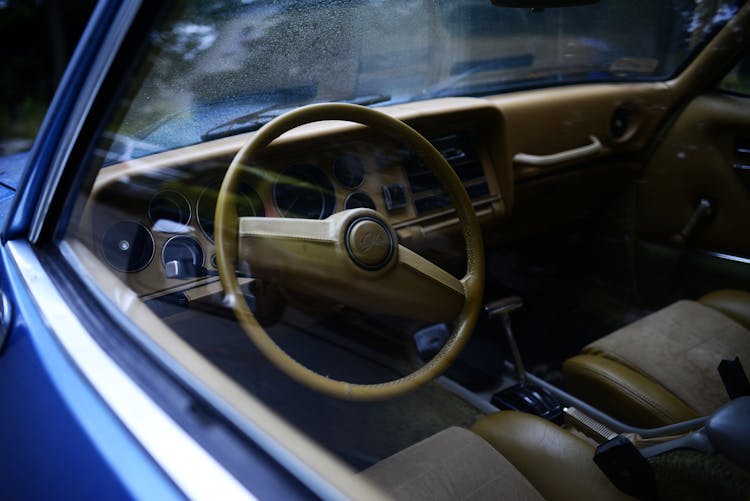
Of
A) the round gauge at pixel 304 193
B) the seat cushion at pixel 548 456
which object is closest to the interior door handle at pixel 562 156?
the round gauge at pixel 304 193

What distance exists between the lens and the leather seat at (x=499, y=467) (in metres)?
1.25

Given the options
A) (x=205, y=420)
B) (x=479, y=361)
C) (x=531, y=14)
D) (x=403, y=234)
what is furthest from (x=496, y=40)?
(x=205, y=420)

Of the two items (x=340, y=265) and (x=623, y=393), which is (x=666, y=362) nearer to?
(x=623, y=393)

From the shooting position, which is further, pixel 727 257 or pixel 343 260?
pixel 727 257

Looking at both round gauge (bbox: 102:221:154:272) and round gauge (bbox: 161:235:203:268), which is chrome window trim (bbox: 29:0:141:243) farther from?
round gauge (bbox: 161:235:203:268)

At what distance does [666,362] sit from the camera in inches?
74.5

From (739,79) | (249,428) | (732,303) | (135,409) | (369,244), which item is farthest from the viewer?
(739,79)

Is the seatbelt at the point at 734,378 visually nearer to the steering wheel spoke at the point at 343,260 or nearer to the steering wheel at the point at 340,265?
the steering wheel at the point at 340,265

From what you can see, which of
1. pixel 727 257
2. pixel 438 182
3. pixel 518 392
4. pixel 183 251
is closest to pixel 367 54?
pixel 438 182

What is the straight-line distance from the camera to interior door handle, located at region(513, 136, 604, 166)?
9.12 feet

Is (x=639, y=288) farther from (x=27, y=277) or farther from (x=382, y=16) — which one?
(x=27, y=277)

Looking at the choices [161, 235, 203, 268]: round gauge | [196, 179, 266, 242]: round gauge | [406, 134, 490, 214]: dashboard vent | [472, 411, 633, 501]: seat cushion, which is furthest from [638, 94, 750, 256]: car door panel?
[161, 235, 203, 268]: round gauge

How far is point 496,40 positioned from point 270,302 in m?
1.69

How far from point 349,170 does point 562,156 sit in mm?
1261
